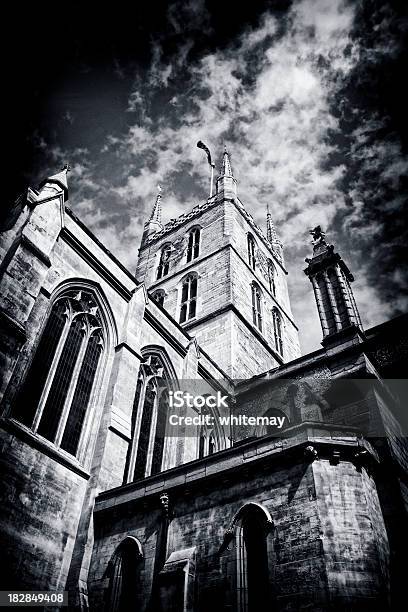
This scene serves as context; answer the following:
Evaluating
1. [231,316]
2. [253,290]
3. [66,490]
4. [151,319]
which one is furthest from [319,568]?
[253,290]

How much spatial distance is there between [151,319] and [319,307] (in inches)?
268

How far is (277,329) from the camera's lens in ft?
108

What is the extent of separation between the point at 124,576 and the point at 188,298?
20.8 m

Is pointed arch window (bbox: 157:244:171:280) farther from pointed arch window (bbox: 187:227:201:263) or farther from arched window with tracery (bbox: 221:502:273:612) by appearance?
arched window with tracery (bbox: 221:502:273:612)

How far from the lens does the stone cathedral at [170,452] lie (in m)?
9.07

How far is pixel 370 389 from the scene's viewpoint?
48.3ft

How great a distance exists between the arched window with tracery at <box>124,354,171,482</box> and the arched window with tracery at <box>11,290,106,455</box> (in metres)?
2.15

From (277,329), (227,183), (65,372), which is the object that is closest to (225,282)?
(277,329)

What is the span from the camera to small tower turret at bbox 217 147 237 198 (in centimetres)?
3556

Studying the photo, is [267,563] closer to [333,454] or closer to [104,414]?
[333,454]

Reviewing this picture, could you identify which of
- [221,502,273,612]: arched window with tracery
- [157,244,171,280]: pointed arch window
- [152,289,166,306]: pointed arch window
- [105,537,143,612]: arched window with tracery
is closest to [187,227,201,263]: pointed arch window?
[157,244,171,280]: pointed arch window

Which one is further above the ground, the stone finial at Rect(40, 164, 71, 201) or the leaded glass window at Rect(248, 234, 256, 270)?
the leaded glass window at Rect(248, 234, 256, 270)

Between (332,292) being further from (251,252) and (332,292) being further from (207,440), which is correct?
(251,252)

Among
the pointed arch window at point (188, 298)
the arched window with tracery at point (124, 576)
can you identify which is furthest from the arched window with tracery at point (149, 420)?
the pointed arch window at point (188, 298)
